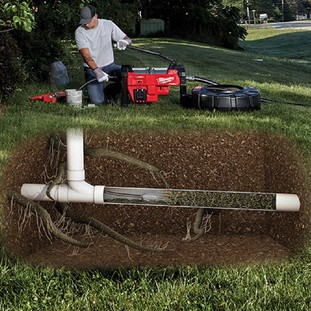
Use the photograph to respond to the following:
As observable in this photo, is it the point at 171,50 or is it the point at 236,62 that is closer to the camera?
the point at 236,62

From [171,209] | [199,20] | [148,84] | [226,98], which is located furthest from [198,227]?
[199,20]

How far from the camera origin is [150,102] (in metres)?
7.84

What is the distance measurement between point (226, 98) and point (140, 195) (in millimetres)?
3151

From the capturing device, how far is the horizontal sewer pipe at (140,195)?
3.05 m

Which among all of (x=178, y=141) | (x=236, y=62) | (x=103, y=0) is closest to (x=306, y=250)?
(x=178, y=141)

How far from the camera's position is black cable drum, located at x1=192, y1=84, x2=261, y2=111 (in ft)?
19.8

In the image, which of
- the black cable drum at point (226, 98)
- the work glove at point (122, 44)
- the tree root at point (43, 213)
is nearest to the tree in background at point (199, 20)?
the work glove at point (122, 44)

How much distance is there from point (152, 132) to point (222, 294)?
85 centimetres

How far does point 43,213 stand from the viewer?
3.31 m

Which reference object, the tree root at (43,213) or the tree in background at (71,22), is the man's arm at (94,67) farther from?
the tree root at (43,213)

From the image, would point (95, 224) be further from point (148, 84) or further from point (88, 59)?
point (88, 59)

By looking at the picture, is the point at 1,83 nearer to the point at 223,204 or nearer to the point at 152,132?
the point at 152,132

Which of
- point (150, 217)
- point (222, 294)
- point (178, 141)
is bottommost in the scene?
point (222, 294)

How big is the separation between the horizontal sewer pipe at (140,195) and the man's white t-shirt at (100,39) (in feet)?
16.3
